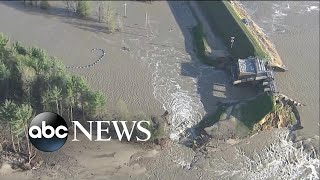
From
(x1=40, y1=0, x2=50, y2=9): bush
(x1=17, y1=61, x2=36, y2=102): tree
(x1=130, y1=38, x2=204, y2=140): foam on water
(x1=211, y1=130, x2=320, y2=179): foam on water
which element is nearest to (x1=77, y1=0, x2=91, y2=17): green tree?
(x1=40, y1=0, x2=50, y2=9): bush

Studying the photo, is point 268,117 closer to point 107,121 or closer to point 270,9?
point 107,121

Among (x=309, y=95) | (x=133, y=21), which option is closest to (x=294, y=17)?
(x=309, y=95)

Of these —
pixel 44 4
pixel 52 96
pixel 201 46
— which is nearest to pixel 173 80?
pixel 201 46

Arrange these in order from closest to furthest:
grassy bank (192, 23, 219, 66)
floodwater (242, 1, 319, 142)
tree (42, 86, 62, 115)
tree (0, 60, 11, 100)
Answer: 1. tree (42, 86, 62, 115)
2. tree (0, 60, 11, 100)
3. floodwater (242, 1, 319, 142)
4. grassy bank (192, 23, 219, 66)

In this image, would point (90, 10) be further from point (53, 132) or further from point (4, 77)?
point (53, 132)

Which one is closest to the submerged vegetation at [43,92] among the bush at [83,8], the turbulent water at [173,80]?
the turbulent water at [173,80]

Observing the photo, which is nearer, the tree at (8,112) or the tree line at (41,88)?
the tree at (8,112)

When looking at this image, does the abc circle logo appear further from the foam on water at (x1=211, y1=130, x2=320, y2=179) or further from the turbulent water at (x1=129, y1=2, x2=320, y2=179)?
the foam on water at (x1=211, y1=130, x2=320, y2=179)

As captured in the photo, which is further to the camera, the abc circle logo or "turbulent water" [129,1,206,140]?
"turbulent water" [129,1,206,140]

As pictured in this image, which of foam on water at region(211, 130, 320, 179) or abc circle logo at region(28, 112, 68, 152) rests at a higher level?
abc circle logo at region(28, 112, 68, 152)

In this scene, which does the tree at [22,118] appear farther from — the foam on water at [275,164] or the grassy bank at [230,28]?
the grassy bank at [230,28]

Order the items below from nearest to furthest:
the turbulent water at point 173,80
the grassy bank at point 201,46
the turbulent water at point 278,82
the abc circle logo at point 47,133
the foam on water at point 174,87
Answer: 1. the abc circle logo at point 47,133
2. the turbulent water at point 278,82
3. the foam on water at point 174,87
4. the turbulent water at point 173,80
5. the grassy bank at point 201,46
